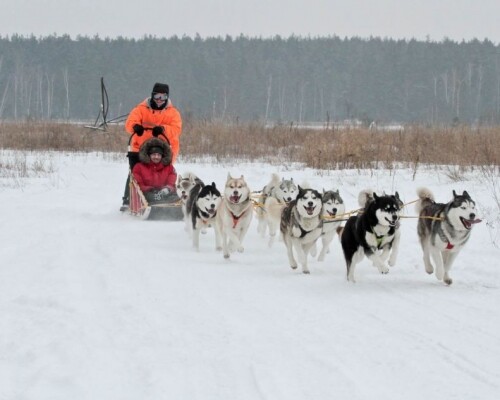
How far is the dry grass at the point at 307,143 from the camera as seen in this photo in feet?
38.7

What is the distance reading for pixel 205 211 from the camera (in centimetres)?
667

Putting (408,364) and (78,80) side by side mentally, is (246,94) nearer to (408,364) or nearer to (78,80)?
(78,80)

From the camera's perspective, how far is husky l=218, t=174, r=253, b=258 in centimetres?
633

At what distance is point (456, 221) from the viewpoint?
4.96 m

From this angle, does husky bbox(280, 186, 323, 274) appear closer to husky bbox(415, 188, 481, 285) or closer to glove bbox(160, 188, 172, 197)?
husky bbox(415, 188, 481, 285)

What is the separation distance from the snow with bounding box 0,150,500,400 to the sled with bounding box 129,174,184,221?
1.33 meters

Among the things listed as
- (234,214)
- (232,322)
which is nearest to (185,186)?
(234,214)

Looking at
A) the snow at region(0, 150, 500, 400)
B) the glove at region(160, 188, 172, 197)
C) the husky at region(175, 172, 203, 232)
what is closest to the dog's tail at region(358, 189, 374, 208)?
the snow at region(0, 150, 500, 400)

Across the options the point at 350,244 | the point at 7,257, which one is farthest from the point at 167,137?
the point at 350,244

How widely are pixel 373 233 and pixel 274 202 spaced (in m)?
2.13

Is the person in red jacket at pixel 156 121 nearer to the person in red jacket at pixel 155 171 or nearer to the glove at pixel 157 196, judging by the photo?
the person in red jacket at pixel 155 171

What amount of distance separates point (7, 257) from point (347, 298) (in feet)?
8.79

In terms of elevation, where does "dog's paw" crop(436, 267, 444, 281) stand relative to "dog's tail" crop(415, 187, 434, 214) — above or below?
below

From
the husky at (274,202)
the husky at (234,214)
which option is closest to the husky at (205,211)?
the husky at (234,214)
